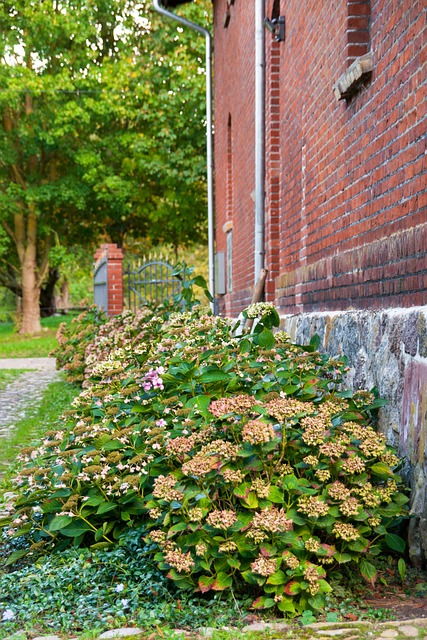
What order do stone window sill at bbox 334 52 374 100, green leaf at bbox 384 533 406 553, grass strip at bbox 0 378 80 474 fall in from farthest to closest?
grass strip at bbox 0 378 80 474 < stone window sill at bbox 334 52 374 100 < green leaf at bbox 384 533 406 553

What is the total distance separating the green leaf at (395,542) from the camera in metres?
3.44

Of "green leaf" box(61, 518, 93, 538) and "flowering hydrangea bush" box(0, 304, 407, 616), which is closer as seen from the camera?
"flowering hydrangea bush" box(0, 304, 407, 616)

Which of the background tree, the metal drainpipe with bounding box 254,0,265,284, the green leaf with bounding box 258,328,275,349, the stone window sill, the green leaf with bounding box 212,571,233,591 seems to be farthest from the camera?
the background tree

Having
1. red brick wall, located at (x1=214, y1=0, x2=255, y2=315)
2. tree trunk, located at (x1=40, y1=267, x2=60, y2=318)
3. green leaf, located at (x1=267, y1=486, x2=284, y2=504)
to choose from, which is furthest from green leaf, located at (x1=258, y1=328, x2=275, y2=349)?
tree trunk, located at (x1=40, y1=267, x2=60, y2=318)

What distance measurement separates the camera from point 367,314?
14.7 feet

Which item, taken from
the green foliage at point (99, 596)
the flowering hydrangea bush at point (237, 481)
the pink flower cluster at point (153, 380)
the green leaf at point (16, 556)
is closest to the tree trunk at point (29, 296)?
the pink flower cluster at point (153, 380)

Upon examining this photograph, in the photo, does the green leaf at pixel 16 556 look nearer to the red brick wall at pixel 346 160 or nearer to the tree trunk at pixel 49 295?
the red brick wall at pixel 346 160

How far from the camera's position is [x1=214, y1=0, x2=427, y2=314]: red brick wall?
4012 millimetres

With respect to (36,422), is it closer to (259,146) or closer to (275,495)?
(259,146)

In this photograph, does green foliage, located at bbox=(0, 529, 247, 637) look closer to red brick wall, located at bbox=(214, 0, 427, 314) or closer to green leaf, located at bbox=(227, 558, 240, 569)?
green leaf, located at bbox=(227, 558, 240, 569)

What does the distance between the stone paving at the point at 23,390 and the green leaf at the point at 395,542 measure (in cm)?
506

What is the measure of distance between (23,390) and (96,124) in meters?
17.8

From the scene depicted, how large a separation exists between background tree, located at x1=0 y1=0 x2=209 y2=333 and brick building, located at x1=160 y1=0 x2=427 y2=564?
49.6ft

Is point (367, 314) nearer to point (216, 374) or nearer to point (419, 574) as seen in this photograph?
point (216, 374)
